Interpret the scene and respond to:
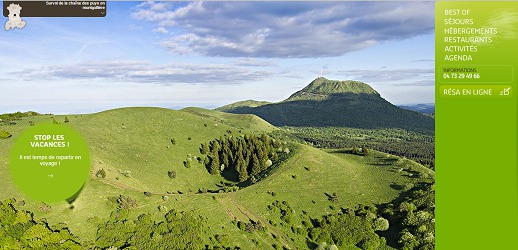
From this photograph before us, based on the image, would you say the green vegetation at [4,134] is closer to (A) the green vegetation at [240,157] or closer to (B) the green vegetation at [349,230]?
(A) the green vegetation at [240,157]

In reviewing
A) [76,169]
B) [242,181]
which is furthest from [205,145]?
[76,169]

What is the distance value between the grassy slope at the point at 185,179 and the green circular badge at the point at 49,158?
99.3ft

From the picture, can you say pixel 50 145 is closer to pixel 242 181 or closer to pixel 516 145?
pixel 516 145

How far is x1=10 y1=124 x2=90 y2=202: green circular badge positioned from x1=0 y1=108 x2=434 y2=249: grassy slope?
99.3 ft

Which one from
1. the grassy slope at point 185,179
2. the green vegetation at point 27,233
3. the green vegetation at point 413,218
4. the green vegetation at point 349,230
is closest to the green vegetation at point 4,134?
the grassy slope at point 185,179

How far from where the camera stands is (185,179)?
103312mm

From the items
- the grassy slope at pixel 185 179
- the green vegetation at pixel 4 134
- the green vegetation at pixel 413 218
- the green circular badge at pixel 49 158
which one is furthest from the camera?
the green vegetation at pixel 4 134

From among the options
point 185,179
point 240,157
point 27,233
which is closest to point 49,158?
point 27,233

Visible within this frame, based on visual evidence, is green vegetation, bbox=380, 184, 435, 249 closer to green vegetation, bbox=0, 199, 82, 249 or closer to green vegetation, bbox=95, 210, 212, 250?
green vegetation, bbox=95, 210, 212, 250

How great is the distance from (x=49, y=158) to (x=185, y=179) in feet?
234

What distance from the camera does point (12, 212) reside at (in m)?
58.9

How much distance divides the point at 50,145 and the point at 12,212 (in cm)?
3827

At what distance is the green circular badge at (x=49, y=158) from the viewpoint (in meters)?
34.0

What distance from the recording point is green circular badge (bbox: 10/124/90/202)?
34.0 meters
